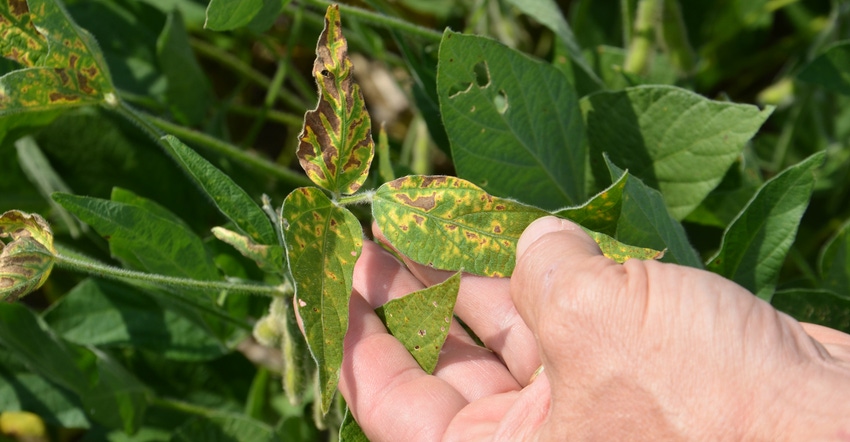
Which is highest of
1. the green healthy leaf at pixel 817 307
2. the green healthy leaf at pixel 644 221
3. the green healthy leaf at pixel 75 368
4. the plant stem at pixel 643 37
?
the plant stem at pixel 643 37

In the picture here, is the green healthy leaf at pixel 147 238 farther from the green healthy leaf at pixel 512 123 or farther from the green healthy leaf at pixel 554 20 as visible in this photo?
the green healthy leaf at pixel 554 20

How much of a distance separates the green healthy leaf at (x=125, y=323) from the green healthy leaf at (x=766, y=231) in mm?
1040

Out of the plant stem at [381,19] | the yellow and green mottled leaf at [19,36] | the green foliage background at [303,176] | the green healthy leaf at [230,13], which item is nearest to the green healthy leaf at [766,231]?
the green foliage background at [303,176]

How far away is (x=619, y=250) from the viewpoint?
1188 millimetres

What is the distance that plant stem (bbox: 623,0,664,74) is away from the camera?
1871mm

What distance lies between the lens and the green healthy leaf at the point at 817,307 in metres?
1.44

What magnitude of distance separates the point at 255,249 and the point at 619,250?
0.54m

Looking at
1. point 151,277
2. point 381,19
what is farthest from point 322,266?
point 381,19

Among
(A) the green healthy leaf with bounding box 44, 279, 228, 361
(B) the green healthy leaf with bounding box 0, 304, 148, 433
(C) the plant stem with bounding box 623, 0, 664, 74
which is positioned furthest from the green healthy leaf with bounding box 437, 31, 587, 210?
(B) the green healthy leaf with bounding box 0, 304, 148, 433

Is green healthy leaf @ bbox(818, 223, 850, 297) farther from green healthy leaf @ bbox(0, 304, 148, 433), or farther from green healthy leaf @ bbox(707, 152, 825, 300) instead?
green healthy leaf @ bbox(0, 304, 148, 433)

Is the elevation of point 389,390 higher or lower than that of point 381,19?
lower

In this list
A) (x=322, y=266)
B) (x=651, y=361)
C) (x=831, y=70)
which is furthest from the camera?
(x=831, y=70)

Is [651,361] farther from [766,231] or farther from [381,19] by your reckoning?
[381,19]

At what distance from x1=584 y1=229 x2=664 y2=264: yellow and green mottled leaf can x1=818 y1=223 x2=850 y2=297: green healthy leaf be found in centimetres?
57
